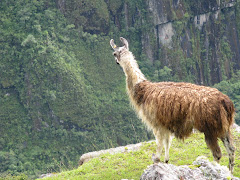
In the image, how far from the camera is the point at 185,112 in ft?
18.4

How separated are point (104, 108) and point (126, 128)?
110 inches

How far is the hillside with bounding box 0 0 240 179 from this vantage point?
33.7 metres

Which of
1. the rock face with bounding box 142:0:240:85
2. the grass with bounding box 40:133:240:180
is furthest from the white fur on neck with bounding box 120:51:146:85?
the rock face with bounding box 142:0:240:85

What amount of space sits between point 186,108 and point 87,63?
33117 mm

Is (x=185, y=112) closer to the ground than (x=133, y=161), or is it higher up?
higher up

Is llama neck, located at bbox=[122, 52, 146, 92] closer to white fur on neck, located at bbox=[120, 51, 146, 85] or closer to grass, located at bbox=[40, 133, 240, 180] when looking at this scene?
white fur on neck, located at bbox=[120, 51, 146, 85]

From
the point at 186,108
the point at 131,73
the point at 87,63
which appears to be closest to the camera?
the point at 186,108

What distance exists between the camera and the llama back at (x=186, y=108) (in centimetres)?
541

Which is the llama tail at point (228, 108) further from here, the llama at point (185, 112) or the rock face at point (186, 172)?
the rock face at point (186, 172)

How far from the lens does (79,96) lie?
35125mm

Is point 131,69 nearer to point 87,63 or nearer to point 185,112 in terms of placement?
point 185,112

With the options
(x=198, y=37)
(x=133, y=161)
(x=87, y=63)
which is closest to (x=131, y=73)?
(x=133, y=161)

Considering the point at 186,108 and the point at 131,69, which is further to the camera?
the point at 131,69

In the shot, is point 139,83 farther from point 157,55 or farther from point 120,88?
point 157,55
